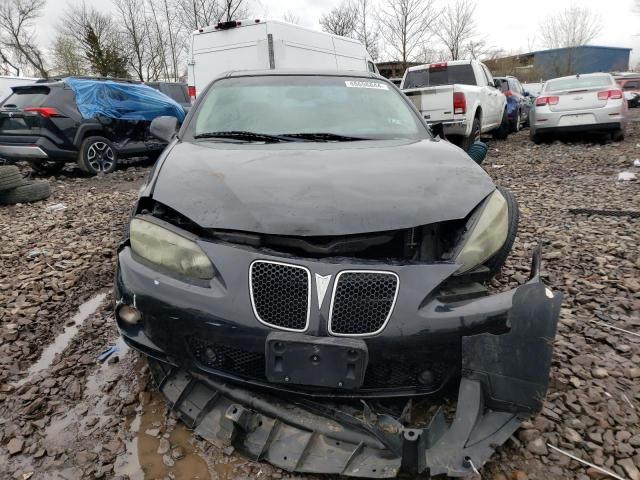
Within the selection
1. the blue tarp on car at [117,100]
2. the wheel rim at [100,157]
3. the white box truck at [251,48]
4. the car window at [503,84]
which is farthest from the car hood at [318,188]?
the car window at [503,84]

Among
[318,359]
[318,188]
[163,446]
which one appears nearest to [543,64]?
[318,188]

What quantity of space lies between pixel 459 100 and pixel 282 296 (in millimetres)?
7425

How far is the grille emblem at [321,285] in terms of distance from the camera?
1.58 metres

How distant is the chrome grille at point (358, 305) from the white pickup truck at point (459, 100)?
523cm

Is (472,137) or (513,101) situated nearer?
(472,137)

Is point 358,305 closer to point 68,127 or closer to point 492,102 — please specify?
point 68,127

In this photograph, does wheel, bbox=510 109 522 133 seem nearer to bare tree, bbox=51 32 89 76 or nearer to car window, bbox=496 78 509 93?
car window, bbox=496 78 509 93

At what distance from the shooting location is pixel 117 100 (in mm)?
8750

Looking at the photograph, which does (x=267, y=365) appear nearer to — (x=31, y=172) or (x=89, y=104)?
(x=89, y=104)

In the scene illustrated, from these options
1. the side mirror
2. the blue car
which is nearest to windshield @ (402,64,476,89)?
the blue car

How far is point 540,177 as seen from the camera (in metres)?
6.82

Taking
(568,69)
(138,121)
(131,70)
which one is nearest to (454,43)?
(568,69)

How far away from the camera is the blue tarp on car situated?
8.16 meters

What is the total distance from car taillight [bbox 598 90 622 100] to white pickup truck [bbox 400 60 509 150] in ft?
6.99
